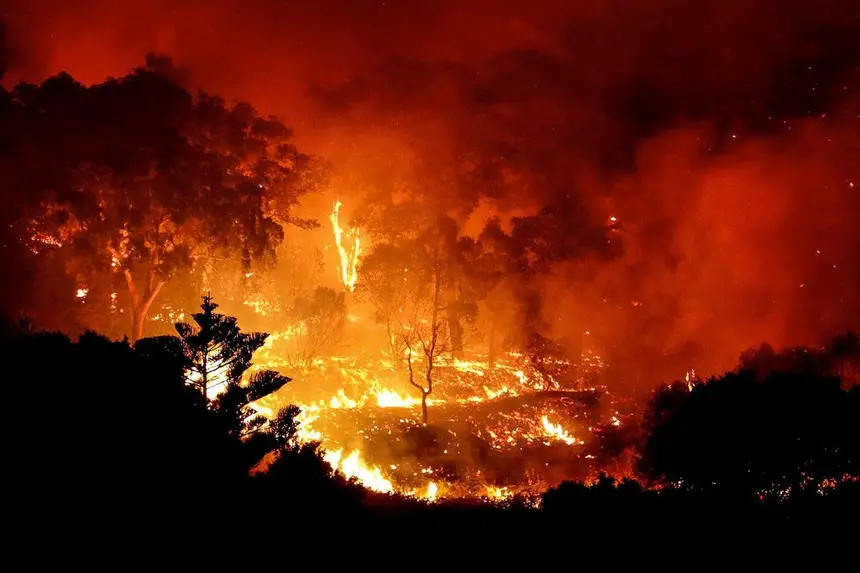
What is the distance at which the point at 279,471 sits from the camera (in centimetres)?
800

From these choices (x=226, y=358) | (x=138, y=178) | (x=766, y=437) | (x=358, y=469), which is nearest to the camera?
(x=766, y=437)

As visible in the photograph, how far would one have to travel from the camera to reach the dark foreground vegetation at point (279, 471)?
19.6ft

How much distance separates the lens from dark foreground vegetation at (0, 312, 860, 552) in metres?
5.98

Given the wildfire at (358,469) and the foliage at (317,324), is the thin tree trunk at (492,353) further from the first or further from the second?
the wildfire at (358,469)

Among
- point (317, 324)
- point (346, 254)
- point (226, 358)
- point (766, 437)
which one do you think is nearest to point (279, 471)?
point (226, 358)

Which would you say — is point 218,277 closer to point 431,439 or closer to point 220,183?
point 220,183

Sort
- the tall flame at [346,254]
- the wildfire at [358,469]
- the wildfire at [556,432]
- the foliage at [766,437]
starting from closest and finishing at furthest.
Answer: the foliage at [766,437], the wildfire at [358,469], the wildfire at [556,432], the tall flame at [346,254]

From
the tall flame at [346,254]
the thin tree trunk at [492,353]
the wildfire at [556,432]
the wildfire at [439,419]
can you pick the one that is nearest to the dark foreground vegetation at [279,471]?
the wildfire at [439,419]

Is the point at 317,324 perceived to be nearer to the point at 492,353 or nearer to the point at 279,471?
the point at 492,353

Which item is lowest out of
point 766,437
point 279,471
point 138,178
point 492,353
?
point 279,471

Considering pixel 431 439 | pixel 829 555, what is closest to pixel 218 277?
pixel 431 439

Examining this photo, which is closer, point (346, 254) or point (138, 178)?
point (138, 178)

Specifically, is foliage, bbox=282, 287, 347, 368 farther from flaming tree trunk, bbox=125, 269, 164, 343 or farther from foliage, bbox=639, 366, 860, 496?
foliage, bbox=639, 366, 860, 496

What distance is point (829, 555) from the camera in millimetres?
7516
